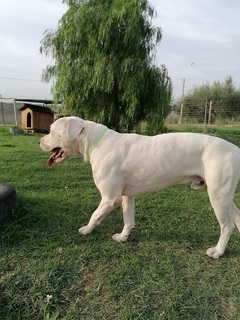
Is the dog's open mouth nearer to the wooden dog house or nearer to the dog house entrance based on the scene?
the wooden dog house

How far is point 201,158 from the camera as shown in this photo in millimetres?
3031

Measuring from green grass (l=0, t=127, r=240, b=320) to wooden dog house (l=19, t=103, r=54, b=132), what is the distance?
13137mm

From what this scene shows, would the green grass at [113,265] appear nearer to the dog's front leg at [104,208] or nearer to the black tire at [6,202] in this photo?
the black tire at [6,202]

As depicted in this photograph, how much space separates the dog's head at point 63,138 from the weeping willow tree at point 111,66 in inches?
288

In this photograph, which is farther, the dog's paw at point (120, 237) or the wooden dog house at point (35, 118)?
the wooden dog house at point (35, 118)

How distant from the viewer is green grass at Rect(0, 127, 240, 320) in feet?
7.98

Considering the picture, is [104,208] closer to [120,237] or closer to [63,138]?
[120,237]

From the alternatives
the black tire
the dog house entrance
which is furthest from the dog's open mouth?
the dog house entrance

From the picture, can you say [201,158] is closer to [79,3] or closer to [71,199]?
[71,199]

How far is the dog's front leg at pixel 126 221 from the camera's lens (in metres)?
3.55

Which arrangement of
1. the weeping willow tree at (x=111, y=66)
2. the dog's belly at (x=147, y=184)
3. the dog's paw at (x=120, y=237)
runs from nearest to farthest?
the dog's belly at (x=147, y=184), the dog's paw at (x=120, y=237), the weeping willow tree at (x=111, y=66)

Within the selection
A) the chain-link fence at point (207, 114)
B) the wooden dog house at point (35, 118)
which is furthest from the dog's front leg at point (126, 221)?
the chain-link fence at point (207, 114)

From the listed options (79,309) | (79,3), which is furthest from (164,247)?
(79,3)

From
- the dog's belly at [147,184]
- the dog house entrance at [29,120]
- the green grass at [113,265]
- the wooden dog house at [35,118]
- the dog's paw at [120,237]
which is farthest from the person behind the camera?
the dog house entrance at [29,120]
